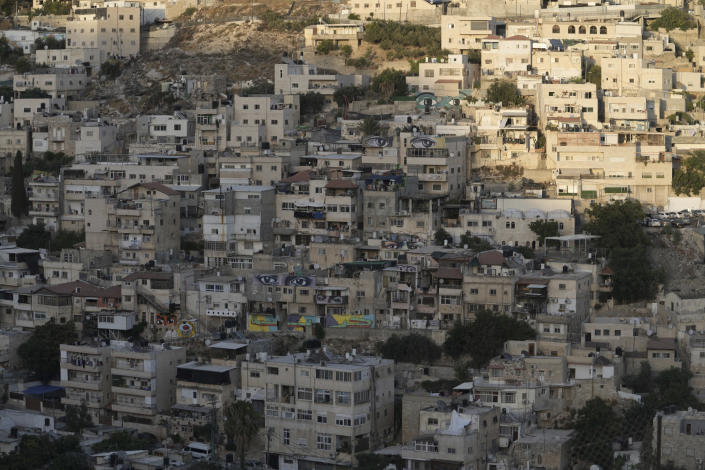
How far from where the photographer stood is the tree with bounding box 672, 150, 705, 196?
2015 inches

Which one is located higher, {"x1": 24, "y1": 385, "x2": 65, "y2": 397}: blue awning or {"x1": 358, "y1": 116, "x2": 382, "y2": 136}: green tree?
{"x1": 358, "y1": 116, "x2": 382, "y2": 136}: green tree

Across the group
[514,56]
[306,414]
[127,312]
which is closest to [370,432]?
[306,414]

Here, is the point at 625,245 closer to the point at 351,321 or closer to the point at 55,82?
the point at 351,321

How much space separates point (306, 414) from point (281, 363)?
1.33 metres

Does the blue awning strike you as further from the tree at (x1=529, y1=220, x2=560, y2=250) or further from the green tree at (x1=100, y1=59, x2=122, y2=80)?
the green tree at (x1=100, y1=59, x2=122, y2=80)

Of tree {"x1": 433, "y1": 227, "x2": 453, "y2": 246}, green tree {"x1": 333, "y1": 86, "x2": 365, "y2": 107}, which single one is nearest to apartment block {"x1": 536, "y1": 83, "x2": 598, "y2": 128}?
green tree {"x1": 333, "y1": 86, "x2": 365, "y2": 107}

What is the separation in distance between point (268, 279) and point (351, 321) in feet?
8.56

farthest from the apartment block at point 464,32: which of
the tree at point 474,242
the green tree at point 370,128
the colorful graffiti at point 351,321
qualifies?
the colorful graffiti at point 351,321

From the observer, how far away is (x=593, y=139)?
170 ft

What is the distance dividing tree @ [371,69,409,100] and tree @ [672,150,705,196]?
11048 millimetres

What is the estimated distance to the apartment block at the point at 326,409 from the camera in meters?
41.3

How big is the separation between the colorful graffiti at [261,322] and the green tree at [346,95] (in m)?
14.2

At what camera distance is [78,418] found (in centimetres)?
4488

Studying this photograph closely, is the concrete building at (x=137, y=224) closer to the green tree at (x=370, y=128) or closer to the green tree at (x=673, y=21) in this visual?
the green tree at (x=370, y=128)
